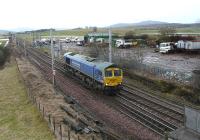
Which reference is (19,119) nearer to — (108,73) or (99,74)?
(99,74)

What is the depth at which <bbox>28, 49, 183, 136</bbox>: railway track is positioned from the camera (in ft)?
76.9

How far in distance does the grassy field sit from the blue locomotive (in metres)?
7.34

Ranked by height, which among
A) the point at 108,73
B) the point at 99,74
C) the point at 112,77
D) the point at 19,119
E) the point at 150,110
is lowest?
the point at 19,119

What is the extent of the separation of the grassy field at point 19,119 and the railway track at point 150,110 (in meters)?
A: 7.19

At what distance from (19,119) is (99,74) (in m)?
10.2

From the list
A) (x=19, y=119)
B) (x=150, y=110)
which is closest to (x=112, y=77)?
(x=150, y=110)

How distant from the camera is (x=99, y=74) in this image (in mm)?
33375

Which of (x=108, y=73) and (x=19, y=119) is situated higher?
(x=108, y=73)

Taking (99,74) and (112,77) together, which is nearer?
(112,77)

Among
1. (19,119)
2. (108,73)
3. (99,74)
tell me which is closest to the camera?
(19,119)

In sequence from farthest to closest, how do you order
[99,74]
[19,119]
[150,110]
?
1. [99,74]
2. [150,110]
3. [19,119]

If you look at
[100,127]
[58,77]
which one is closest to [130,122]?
[100,127]

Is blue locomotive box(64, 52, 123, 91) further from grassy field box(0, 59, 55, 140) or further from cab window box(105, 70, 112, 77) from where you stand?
grassy field box(0, 59, 55, 140)

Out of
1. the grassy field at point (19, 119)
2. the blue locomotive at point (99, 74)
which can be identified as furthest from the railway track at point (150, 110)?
the grassy field at point (19, 119)
